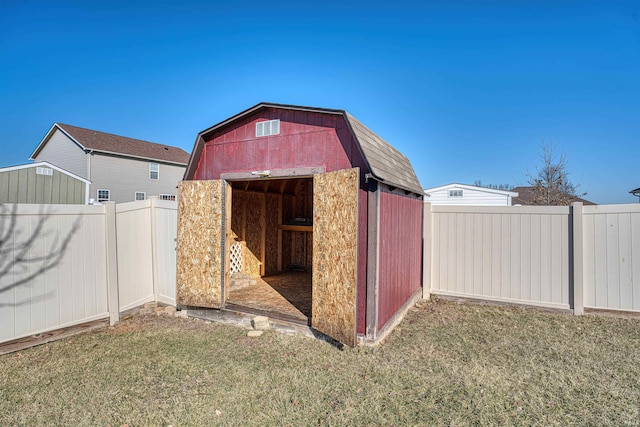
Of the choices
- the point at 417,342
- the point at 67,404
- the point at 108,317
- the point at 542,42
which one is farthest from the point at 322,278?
the point at 542,42

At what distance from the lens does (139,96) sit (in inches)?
509

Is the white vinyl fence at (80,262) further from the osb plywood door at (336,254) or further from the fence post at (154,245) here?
the osb plywood door at (336,254)

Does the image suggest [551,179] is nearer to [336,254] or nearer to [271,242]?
[271,242]

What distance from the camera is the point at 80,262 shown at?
14.9 ft

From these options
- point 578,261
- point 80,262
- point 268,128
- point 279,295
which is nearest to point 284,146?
point 268,128

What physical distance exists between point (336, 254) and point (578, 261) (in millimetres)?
4567

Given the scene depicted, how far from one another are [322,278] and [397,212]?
5.52 feet

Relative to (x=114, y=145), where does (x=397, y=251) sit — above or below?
below

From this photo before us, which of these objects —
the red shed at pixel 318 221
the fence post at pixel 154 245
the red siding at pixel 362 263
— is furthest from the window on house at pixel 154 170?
the red siding at pixel 362 263

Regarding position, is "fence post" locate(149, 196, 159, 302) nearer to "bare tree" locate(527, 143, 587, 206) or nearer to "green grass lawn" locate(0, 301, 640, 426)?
"green grass lawn" locate(0, 301, 640, 426)

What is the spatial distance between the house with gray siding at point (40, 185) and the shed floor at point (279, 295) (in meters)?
9.44

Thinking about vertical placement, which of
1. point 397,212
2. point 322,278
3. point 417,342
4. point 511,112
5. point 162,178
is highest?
point 511,112

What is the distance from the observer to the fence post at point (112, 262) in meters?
4.89

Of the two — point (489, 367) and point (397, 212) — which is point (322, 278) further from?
point (489, 367)
